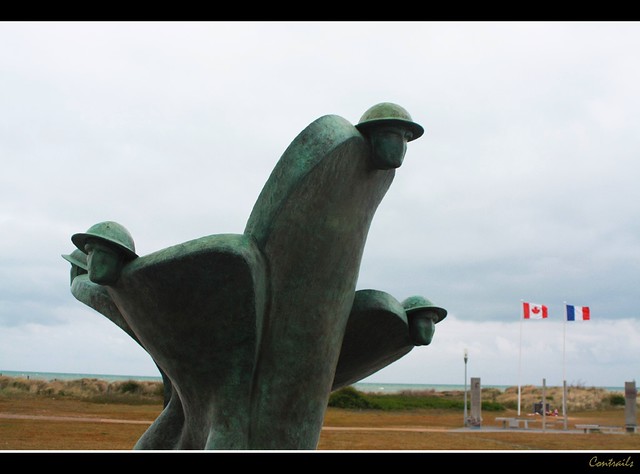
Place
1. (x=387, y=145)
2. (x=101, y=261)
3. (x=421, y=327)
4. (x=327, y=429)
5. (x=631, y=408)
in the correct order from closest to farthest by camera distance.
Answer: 1. (x=101, y=261)
2. (x=387, y=145)
3. (x=421, y=327)
4. (x=327, y=429)
5. (x=631, y=408)

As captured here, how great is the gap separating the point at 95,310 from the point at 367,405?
28.7m

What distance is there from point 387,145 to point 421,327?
8.01 ft

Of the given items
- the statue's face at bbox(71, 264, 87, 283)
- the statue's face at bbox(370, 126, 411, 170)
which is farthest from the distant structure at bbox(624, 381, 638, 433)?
the statue's face at bbox(71, 264, 87, 283)

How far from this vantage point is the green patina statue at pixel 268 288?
697 centimetres

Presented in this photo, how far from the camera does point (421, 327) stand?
8.49 meters

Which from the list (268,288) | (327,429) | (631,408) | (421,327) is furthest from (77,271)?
(631,408)

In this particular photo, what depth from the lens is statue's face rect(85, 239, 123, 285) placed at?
6973mm

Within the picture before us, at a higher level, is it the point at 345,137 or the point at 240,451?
the point at 345,137

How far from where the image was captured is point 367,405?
117ft

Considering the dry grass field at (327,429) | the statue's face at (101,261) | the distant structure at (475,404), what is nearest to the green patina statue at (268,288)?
the statue's face at (101,261)

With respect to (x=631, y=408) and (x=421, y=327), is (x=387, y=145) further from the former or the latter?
(x=631, y=408)

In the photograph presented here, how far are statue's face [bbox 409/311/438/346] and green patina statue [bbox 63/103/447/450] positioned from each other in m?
1.33

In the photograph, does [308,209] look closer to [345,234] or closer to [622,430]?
[345,234]
